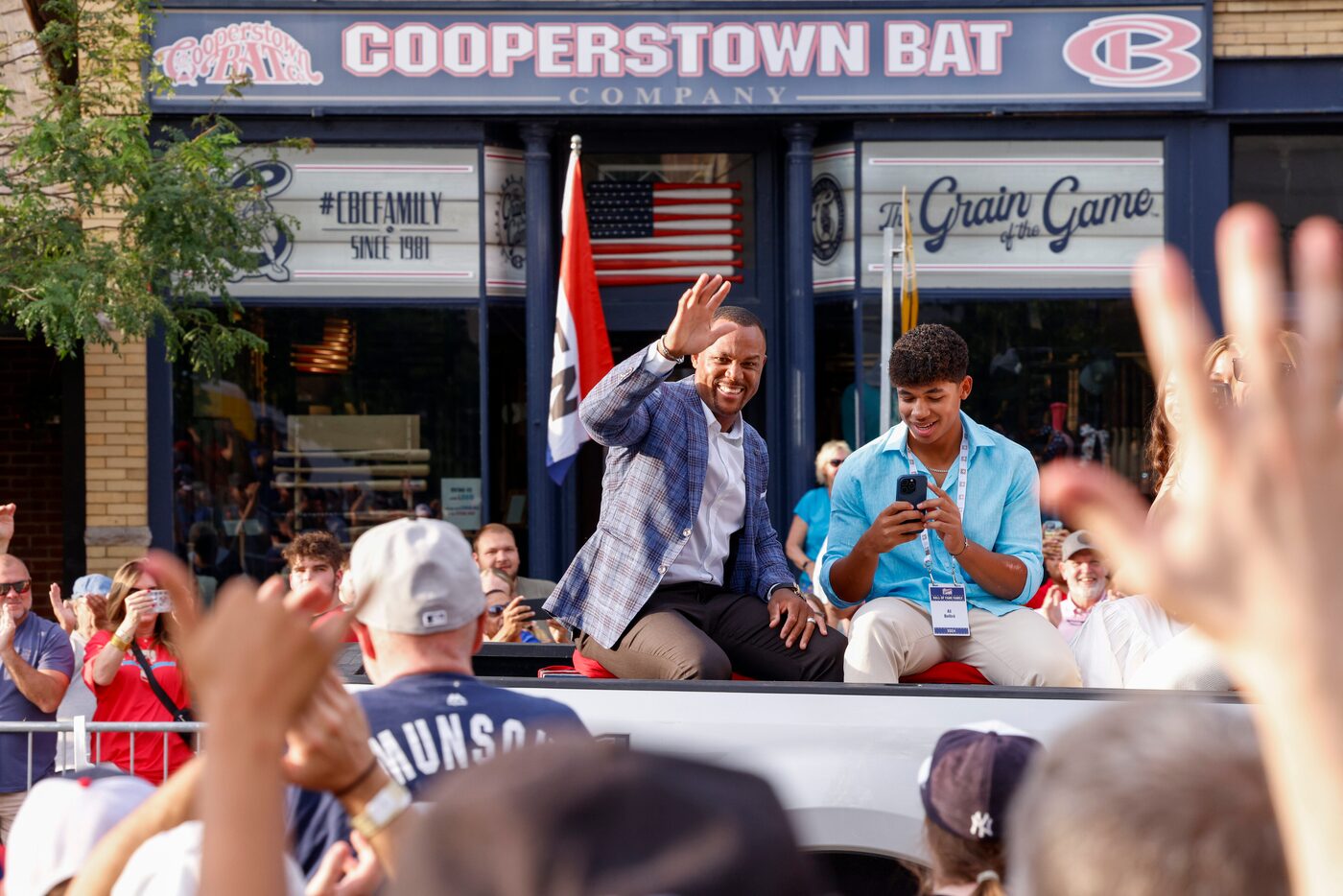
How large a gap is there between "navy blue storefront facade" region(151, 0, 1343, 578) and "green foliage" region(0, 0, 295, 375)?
5.16ft

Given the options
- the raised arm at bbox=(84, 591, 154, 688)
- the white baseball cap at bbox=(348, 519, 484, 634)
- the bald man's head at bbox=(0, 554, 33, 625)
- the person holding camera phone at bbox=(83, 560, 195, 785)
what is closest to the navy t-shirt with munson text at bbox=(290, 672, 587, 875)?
the white baseball cap at bbox=(348, 519, 484, 634)

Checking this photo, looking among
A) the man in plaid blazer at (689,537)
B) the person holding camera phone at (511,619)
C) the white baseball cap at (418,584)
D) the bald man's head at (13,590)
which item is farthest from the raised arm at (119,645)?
the white baseball cap at (418,584)

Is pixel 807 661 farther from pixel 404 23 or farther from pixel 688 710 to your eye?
pixel 404 23

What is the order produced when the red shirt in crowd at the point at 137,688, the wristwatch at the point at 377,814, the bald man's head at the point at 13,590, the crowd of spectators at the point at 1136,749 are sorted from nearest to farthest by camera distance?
the crowd of spectators at the point at 1136,749
the wristwatch at the point at 377,814
the red shirt in crowd at the point at 137,688
the bald man's head at the point at 13,590

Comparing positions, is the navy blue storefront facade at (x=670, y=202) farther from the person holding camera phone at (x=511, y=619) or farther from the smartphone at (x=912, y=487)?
the smartphone at (x=912, y=487)

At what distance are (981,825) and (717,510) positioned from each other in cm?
256

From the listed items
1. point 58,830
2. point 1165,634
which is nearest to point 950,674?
point 1165,634

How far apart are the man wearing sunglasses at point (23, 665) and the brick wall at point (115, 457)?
3.73 metres

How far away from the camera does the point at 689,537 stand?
184 inches

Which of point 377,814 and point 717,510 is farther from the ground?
point 717,510

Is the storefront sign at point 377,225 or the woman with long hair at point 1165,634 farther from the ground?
the storefront sign at point 377,225

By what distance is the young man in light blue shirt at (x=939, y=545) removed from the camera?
4402mm

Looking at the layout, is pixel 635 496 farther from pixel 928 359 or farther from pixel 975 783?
pixel 975 783

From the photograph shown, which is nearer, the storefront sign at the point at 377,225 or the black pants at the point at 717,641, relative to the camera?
the black pants at the point at 717,641
